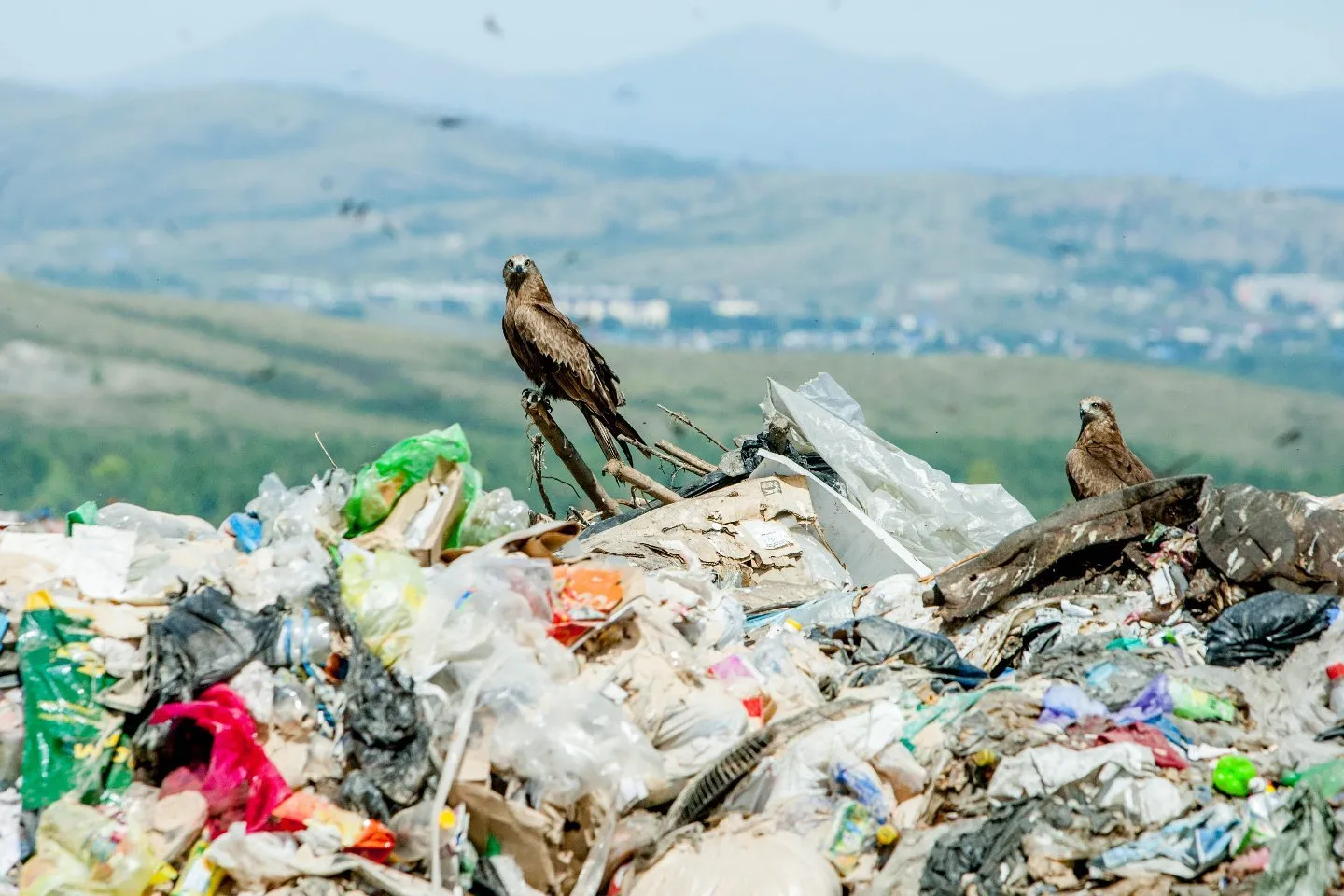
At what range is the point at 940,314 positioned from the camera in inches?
6196

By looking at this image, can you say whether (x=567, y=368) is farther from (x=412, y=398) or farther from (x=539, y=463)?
(x=412, y=398)

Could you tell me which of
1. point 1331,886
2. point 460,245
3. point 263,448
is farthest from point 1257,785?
point 460,245

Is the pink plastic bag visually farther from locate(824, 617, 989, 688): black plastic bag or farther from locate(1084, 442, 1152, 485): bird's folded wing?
locate(1084, 442, 1152, 485): bird's folded wing

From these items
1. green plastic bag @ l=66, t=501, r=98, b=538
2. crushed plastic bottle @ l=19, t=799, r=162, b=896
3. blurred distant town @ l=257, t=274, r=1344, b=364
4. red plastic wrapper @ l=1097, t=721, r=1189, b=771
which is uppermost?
green plastic bag @ l=66, t=501, r=98, b=538

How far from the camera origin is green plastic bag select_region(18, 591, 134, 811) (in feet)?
14.0

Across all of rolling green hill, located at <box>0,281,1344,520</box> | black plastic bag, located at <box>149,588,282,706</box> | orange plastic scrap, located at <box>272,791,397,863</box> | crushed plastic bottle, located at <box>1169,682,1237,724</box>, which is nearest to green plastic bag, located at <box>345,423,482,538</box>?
black plastic bag, located at <box>149,588,282,706</box>

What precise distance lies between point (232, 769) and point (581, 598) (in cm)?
126

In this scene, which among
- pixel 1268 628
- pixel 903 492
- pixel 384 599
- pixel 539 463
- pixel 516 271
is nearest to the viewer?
pixel 384 599

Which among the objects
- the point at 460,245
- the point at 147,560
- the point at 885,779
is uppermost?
the point at 147,560

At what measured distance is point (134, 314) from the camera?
3575 inches

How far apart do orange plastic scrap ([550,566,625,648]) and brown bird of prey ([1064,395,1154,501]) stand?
2.79m

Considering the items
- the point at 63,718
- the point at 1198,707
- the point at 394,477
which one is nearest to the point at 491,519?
the point at 394,477

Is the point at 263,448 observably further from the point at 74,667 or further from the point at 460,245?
the point at 460,245

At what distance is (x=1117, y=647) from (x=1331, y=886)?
4.79 feet
